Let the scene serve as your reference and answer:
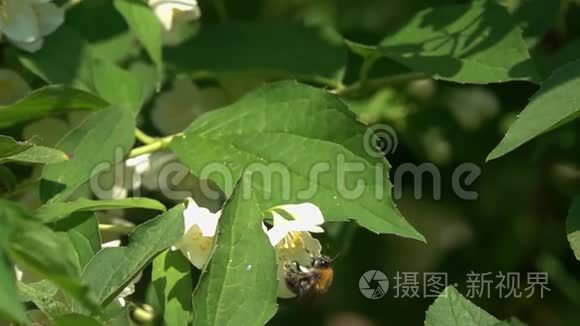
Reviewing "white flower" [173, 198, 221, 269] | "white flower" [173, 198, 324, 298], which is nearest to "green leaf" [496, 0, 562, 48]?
"white flower" [173, 198, 324, 298]

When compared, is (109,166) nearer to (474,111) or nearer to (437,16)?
(437,16)

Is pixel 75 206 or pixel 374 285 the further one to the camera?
pixel 374 285

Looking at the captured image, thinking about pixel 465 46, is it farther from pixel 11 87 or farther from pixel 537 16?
pixel 11 87

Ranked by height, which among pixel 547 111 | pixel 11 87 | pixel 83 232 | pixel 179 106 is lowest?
pixel 179 106

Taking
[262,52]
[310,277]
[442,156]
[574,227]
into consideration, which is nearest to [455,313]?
[574,227]

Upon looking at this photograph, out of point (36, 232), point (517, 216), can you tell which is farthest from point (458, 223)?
point (36, 232)

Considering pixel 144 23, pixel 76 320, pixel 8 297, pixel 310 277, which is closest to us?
pixel 8 297

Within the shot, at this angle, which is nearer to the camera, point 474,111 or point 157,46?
point 157,46
